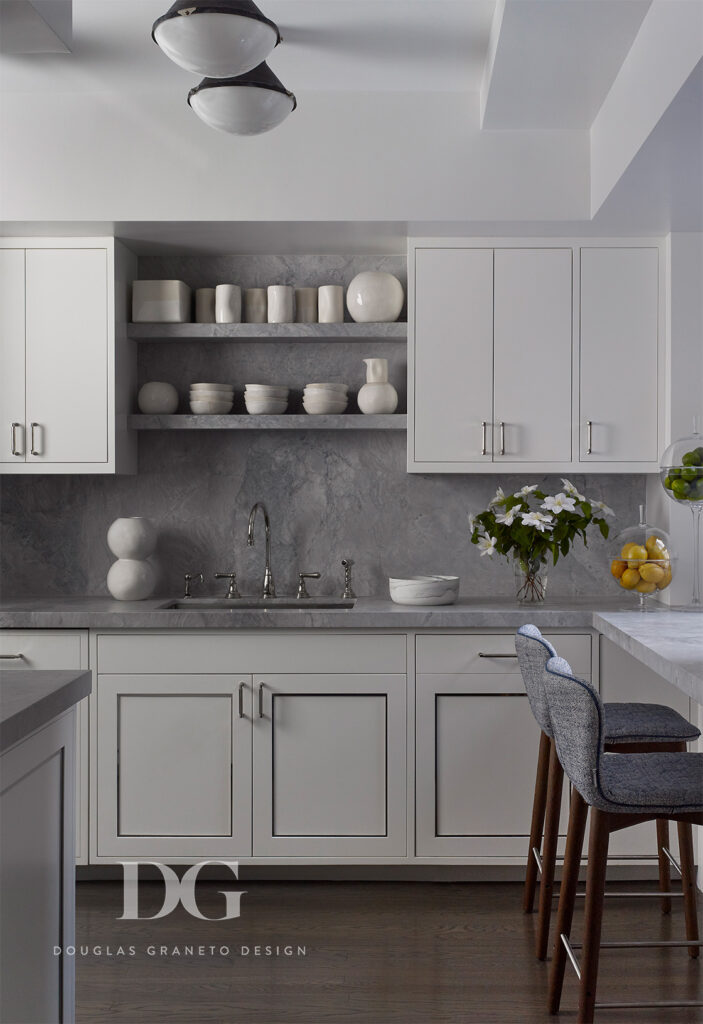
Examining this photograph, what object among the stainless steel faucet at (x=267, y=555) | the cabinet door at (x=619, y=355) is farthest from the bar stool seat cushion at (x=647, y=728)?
the stainless steel faucet at (x=267, y=555)

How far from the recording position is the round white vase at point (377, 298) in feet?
11.5

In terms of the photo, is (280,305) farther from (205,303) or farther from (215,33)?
(215,33)

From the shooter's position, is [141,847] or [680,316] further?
[680,316]

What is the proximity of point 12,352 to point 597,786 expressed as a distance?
2.54 m

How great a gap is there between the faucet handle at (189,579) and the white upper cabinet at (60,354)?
1.81ft

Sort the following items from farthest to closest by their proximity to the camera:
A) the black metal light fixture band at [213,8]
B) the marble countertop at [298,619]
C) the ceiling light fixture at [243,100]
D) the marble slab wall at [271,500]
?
the marble slab wall at [271,500], the marble countertop at [298,619], the ceiling light fixture at [243,100], the black metal light fixture band at [213,8]

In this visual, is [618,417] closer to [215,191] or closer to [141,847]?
→ [215,191]

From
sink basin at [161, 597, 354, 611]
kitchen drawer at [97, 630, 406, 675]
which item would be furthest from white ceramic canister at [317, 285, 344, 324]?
kitchen drawer at [97, 630, 406, 675]

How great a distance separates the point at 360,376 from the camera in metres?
3.74

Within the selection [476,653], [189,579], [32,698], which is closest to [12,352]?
[189,579]

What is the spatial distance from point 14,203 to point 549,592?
97.3 inches

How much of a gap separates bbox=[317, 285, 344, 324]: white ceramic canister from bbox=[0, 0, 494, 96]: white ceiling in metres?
0.70

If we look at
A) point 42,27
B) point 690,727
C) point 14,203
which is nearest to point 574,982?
point 690,727

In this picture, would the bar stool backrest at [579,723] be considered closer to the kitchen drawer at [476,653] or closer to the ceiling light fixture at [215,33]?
the kitchen drawer at [476,653]
